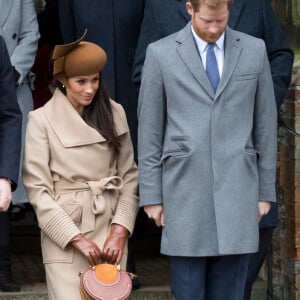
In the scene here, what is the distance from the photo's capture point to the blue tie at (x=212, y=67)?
530 cm

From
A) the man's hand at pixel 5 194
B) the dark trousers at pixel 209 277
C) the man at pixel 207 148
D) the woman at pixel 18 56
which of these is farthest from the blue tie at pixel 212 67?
the woman at pixel 18 56

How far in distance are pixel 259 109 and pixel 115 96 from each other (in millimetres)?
1586

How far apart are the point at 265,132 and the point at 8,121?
4.09 ft

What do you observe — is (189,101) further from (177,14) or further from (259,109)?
(177,14)

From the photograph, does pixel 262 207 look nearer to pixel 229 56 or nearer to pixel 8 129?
pixel 229 56

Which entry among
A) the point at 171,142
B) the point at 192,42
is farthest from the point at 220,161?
the point at 192,42

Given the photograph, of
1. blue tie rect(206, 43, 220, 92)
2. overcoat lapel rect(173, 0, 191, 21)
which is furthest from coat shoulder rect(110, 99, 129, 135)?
overcoat lapel rect(173, 0, 191, 21)

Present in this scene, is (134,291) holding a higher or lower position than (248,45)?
lower

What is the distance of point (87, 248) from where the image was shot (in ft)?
17.5

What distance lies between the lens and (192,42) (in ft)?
17.5

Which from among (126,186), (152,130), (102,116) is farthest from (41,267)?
(152,130)

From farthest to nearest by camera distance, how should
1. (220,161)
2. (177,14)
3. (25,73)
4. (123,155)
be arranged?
(25,73) → (177,14) → (123,155) → (220,161)

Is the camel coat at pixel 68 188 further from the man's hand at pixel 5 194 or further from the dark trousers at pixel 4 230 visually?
the dark trousers at pixel 4 230

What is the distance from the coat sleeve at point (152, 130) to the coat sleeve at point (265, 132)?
0.46 m
